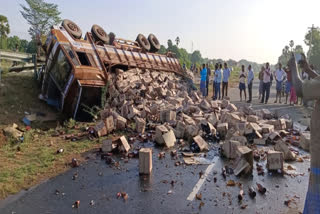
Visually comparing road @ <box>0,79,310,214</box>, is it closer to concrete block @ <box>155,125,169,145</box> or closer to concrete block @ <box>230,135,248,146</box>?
concrete block @ <box>230,135,248,146</box>

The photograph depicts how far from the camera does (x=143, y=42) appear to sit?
46.2 ft

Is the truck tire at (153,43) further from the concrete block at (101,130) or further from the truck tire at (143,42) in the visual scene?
the concrete block at (101,130)

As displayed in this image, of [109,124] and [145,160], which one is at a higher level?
[109,124]

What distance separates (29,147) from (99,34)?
6.40m

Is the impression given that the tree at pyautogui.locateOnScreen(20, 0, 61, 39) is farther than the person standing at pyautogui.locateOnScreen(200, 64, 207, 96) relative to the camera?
Yes

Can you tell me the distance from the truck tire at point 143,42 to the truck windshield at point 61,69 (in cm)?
558

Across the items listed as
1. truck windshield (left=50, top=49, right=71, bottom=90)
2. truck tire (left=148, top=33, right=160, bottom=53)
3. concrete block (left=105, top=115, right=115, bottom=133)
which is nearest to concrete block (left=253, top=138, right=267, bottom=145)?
concrete block (left=105, top=115, right=115, bottom=133)

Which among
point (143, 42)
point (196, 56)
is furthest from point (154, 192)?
point (196, 56)

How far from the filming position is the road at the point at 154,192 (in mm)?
3779

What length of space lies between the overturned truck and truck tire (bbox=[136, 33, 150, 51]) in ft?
6.37

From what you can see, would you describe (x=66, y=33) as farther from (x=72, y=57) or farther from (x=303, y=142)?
(x=303, y=142)

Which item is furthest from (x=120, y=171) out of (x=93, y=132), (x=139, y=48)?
(x=139, y=48)

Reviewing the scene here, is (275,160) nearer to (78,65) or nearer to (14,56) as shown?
(78,65)

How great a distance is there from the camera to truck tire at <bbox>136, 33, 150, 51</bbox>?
1383 cm
